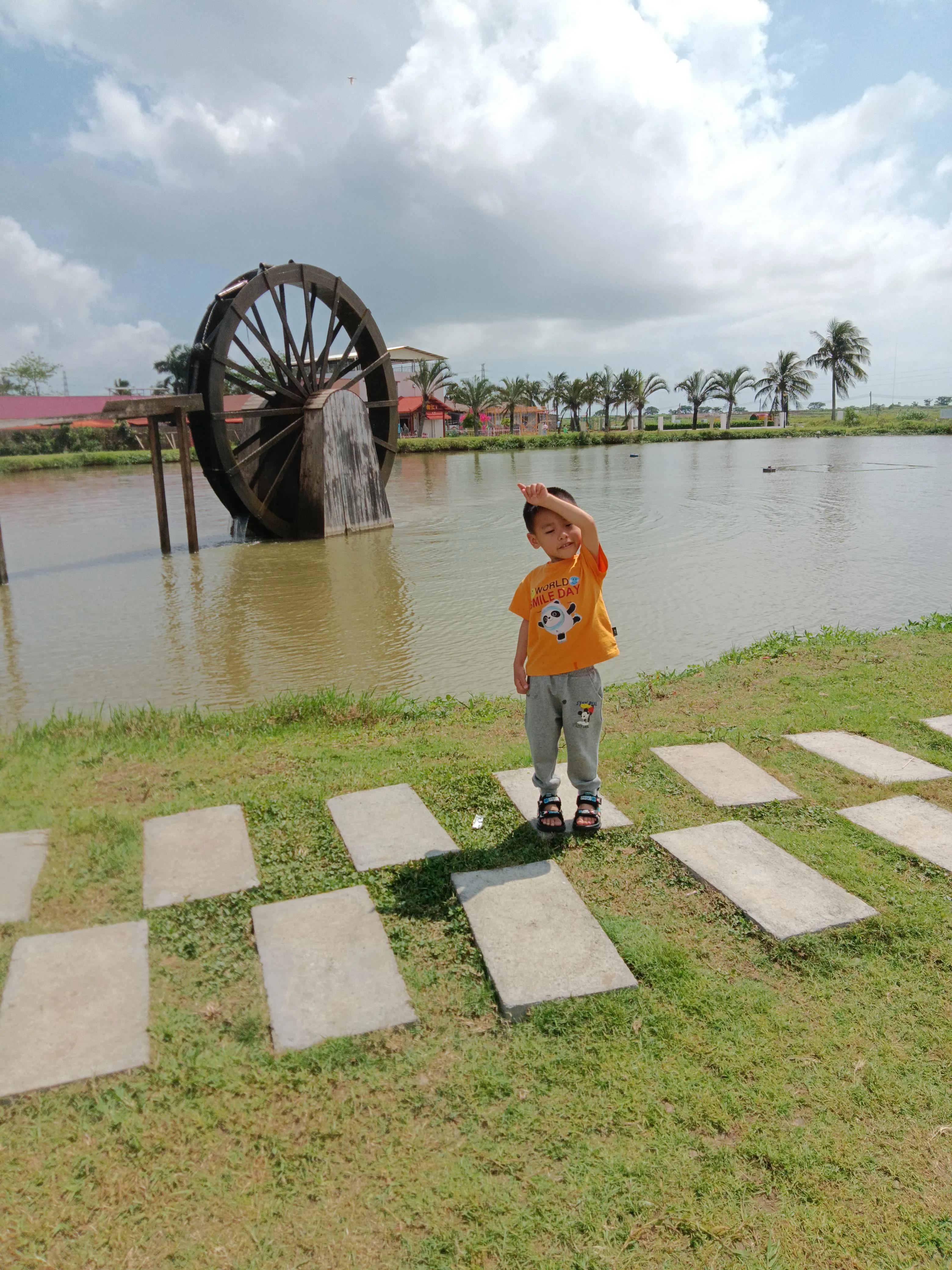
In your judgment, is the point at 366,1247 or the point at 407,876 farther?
the point at 407,876

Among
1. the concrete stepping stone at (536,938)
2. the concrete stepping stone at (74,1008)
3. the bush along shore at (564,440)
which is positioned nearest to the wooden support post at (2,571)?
the concrete stepping stone at (74,1008)

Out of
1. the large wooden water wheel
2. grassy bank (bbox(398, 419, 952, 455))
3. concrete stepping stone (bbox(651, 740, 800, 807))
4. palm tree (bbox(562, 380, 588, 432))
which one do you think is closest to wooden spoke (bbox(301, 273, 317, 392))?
the large wooden water wheel

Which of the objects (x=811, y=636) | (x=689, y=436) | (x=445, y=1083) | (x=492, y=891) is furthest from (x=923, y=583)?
(x=689, y=436)

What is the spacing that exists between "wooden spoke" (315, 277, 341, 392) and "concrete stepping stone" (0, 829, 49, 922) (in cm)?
1261

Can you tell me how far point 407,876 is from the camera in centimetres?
Result: 279

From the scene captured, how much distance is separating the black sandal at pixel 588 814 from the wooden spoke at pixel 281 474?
39.0 ft

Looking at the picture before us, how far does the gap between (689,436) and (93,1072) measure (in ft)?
197

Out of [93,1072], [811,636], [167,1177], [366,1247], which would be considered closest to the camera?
[366,1247]

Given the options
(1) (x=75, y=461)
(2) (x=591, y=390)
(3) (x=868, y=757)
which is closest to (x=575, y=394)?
(2) (x=591, y=390)

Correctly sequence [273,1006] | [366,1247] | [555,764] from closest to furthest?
[366,1247]
[273,1006]
[555,764]

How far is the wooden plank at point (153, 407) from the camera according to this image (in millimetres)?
11055

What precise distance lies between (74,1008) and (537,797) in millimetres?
1762

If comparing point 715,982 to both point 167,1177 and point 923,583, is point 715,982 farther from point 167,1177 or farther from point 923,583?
point 923,583

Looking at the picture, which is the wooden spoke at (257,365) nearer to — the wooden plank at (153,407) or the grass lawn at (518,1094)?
the wooden plank at (153,407)
